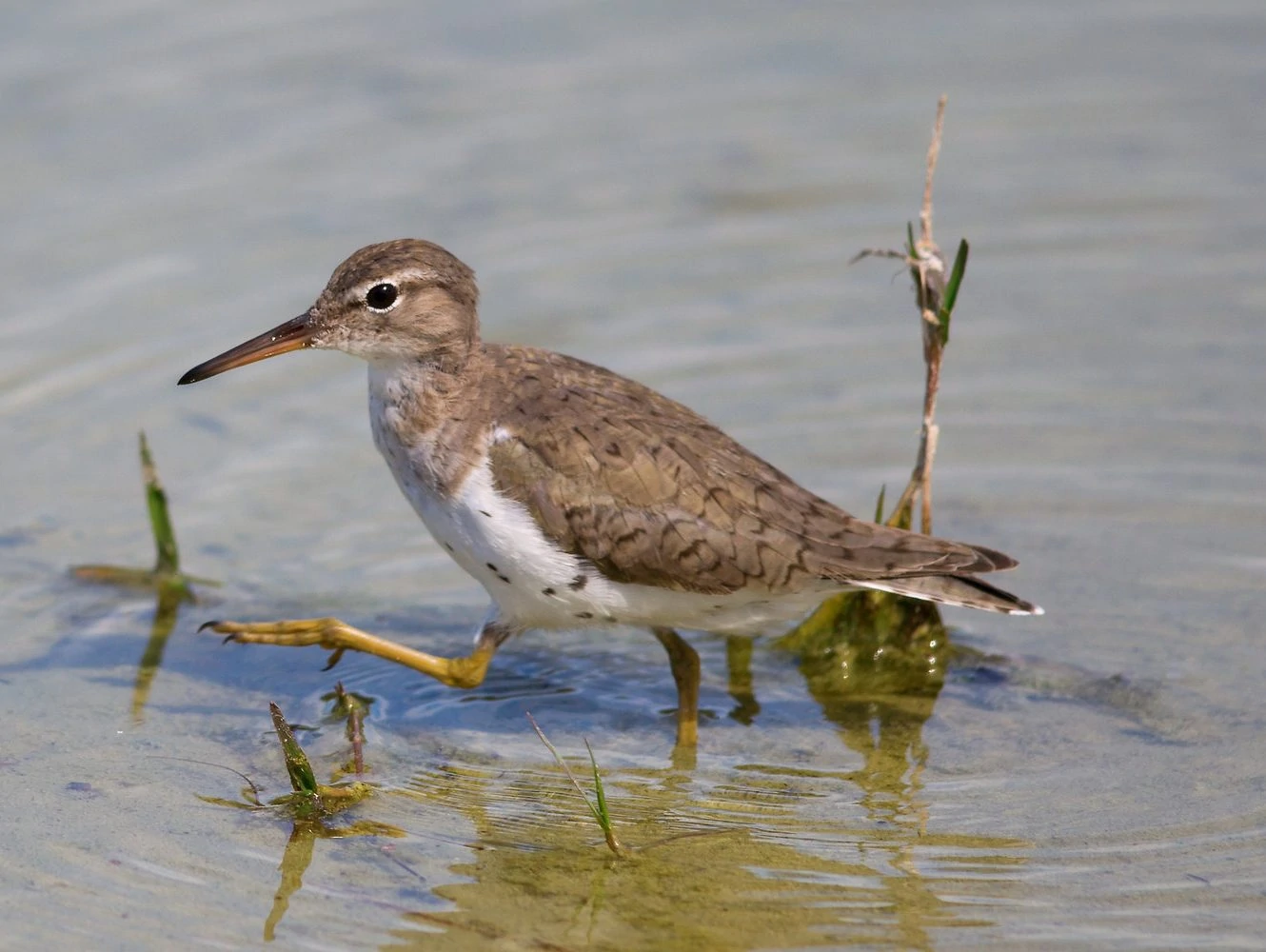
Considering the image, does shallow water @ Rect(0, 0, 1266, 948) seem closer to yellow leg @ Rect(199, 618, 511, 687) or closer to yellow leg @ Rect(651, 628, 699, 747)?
yellow leg @ Rect(651, 628, 699, 747)

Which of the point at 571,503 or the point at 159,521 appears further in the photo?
the point at 159,521

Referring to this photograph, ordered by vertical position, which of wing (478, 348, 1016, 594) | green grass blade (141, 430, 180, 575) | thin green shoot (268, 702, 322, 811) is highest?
wing (478, 348, 1016, 594)

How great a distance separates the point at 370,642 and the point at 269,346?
59.0 inches

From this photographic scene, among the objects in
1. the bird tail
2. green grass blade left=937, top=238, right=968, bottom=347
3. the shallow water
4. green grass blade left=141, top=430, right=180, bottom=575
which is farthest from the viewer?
green grass blade left=141, top=430, right=180, bottom=575

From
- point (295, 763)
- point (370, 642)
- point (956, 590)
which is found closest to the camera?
point (295, 763)

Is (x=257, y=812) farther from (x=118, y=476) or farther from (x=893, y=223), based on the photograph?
(x=893, y=223)

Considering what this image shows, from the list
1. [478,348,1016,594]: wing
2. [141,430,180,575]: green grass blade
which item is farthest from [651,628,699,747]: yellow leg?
[141,430,180,575]: green grass blade

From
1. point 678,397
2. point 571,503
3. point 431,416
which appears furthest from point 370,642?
point 678,397

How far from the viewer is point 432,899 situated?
6457 millimetres

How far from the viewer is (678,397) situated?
11.1 m

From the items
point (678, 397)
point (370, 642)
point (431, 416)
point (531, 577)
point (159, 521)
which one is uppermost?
point (431, 416)

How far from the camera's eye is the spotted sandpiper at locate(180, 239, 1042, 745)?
24.9 feet

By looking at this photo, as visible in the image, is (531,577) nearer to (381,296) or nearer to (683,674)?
(683,674)

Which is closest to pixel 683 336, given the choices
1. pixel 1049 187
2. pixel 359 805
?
pixel 1049 187
